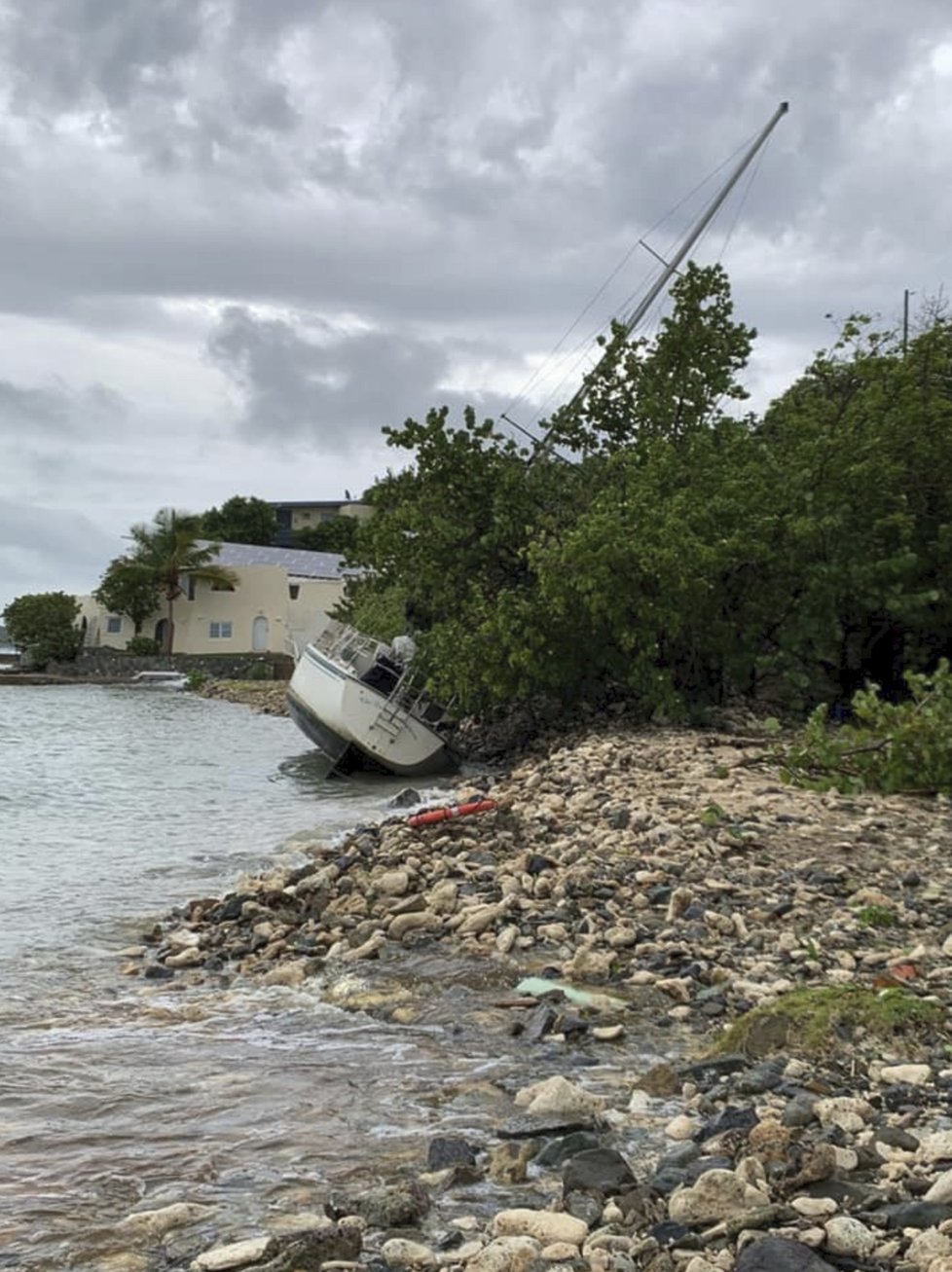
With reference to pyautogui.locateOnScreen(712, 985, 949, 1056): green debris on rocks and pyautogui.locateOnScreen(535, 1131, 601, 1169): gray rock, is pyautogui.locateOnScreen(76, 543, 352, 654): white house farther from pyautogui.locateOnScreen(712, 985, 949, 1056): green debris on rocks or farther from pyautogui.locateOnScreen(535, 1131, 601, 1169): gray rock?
pyautogui.locateOnScreen(535, 1131, 601, 1169): gray rock

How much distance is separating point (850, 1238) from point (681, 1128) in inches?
49.9

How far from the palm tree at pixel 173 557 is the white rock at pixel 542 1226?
7137cm

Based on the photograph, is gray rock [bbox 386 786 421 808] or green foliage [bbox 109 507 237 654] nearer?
gray rock [bbox 386 786 421 808]

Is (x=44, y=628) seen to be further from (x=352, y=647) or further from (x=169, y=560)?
(x=352, y=647)

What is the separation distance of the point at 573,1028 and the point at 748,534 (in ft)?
50.3

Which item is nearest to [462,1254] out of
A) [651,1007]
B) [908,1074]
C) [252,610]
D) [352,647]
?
[908,1074]

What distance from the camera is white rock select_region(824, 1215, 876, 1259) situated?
390 centimetres

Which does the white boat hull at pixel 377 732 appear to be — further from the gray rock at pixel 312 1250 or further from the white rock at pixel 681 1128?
the gray rock at pixel 312 1250

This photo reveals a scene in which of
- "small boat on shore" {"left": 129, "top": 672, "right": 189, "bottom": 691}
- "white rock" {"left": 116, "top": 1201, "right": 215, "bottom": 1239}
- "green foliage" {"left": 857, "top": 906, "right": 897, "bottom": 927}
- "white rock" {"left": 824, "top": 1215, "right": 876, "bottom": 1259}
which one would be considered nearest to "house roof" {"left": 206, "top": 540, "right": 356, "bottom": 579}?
"small boat on shore" {"left": 129, "top": 672, "right": 189, "bottom": 691}

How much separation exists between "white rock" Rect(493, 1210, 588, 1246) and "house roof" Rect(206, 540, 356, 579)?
2873 inches

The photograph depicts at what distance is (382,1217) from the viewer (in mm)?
4457

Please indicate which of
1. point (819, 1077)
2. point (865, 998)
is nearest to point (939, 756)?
point (865, 998)

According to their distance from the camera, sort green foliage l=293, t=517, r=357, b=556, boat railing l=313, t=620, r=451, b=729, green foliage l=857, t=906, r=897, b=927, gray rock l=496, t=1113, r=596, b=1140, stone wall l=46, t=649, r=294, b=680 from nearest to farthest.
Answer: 1. gray rock l=496, t=1113, r=596, b=1140
2. green foliage l=857, t=906, r=897, b=927
3. boat railing l=313, t=620, r=451, b=729
4. stone wall l=46, t=649, r=294, b=680
5. green foliage l=293, t=517, r=357, b=556

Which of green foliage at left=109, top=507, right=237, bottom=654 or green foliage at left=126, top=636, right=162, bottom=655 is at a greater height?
green foliage at left=109, top=507, right=237, bottom=654
